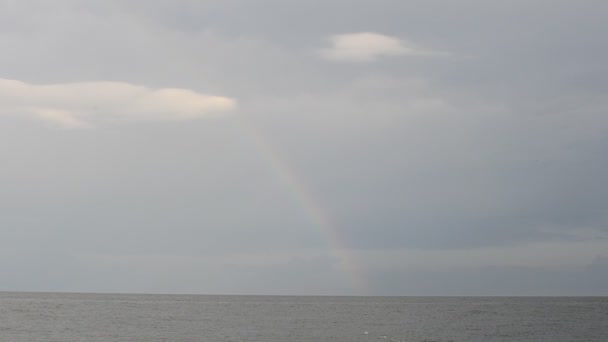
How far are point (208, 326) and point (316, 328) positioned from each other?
1551 cm

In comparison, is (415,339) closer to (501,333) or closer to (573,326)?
(501,333)

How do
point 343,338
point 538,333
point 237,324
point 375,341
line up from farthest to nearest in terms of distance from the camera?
point 237,324, point 538,333, point 343,338, point 375,341

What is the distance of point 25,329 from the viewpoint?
94250mm

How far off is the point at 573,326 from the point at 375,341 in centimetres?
4745

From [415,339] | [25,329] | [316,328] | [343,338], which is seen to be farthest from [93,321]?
[415,339]

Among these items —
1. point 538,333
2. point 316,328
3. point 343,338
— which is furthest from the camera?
point 316,328

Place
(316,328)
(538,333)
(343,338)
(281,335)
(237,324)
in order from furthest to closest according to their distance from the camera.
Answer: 1. (237,324)
2. (316,328)
3. (538,333)
4. (281,335)
5. (343,338)

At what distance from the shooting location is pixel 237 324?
361ft

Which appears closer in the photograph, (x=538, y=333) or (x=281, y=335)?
(x=281, y=335)

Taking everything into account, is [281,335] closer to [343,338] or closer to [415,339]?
[343,338]

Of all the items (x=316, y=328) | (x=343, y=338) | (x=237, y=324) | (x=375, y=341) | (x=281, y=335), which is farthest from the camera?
(x=237, y=324)

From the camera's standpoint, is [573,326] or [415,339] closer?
[415,339]

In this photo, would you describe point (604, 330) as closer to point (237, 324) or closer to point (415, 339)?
point (415, 339)

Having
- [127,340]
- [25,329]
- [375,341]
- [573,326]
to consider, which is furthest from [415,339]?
[25,329]
